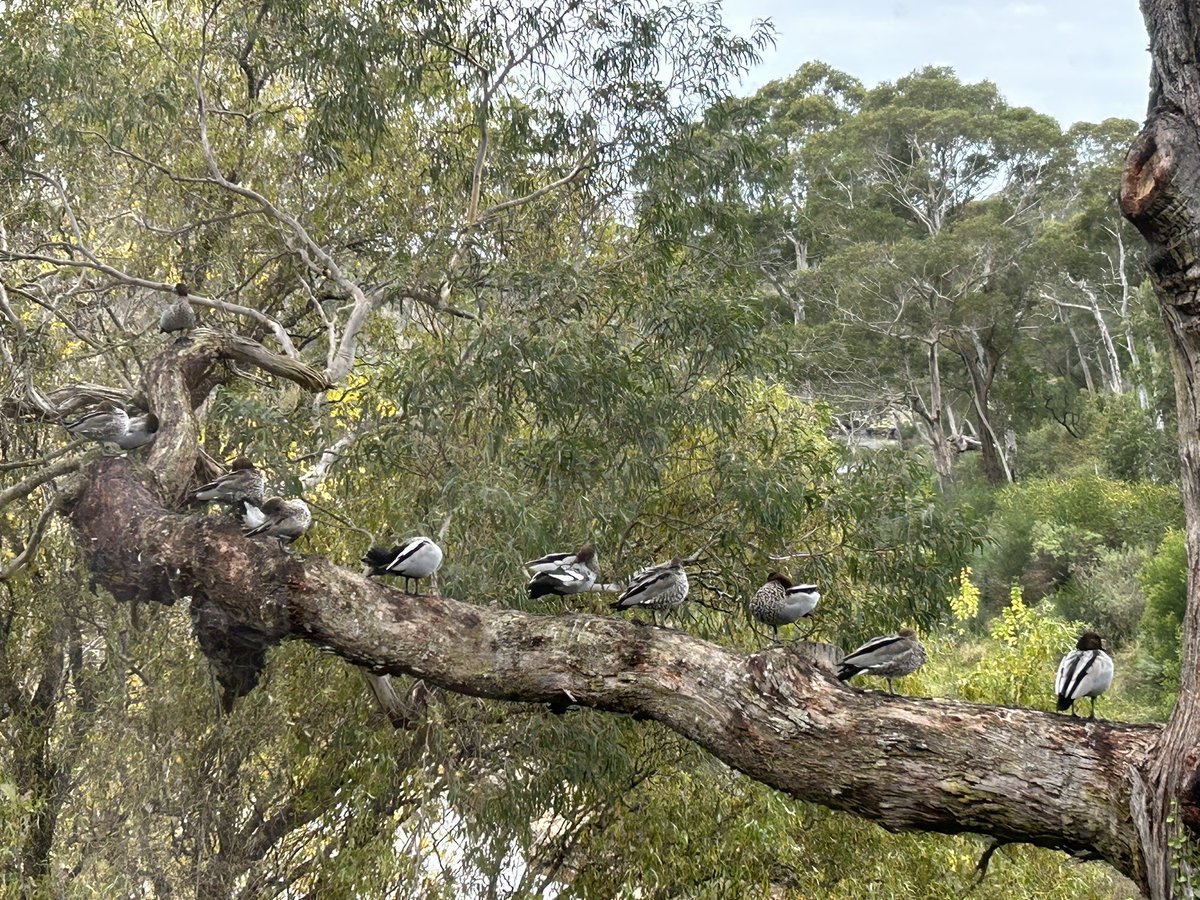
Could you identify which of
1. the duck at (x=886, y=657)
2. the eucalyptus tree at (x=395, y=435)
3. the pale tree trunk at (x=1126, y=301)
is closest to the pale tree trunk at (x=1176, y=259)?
the eucalyptus tree at (x=395, y=435)

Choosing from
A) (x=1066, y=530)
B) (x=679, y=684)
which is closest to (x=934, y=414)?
(x=1066, y=530)

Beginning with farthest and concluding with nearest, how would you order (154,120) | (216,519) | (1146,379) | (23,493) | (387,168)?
1. (1146,379)
2. (387,168)
3. (154,120)
4. (23,493)
5. (216,519)

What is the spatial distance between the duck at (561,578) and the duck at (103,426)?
2.11 meters

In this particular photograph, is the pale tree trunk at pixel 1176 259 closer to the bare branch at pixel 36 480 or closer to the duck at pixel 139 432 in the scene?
the duck at pixel 139 432

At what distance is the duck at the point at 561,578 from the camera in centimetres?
419

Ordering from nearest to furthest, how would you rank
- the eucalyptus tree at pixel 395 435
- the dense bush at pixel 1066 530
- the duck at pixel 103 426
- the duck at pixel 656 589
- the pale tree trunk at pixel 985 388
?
the eucalyptus tree at pixel 395 435 < the duck at pixel 656 589 < the duck at pixel 103 426 < the dense bush at pixel 1066 530 < the pale tree trunk at pixel 985 388

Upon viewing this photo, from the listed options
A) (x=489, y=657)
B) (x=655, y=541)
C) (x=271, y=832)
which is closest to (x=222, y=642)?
(x=489, y=657)

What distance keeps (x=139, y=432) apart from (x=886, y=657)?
11.6ft

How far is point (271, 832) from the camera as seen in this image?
6.19 m

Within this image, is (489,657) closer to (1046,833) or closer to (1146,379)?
(1046,833)

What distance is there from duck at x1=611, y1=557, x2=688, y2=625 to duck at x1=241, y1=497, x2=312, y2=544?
1.40 metres

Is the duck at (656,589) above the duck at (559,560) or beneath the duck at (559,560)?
beneath

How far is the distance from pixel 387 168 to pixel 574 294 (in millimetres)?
2213

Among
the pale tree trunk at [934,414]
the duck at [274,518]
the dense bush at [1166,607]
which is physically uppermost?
the duck at [274,518]
